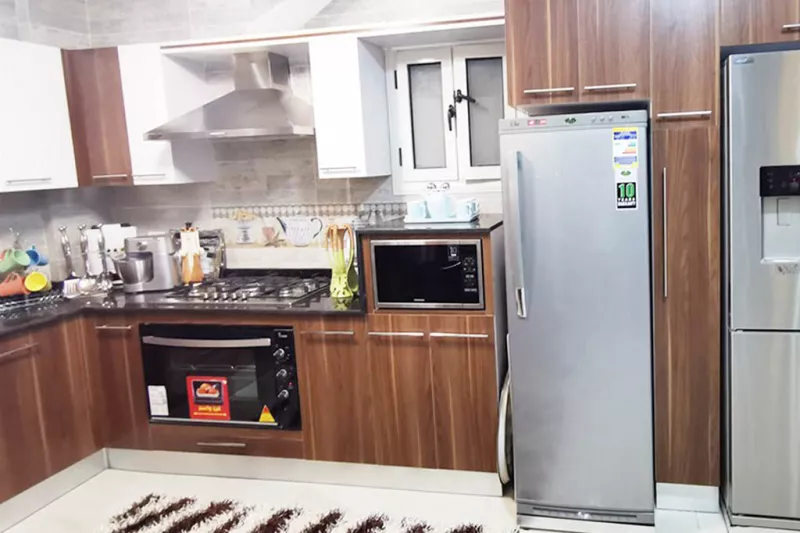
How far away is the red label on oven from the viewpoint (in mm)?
3332

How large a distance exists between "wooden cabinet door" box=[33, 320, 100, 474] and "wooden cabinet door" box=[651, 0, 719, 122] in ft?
9.01

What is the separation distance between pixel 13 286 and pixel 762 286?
3.29m

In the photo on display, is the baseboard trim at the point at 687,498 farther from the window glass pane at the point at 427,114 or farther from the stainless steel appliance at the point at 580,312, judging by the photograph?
the window glass pane at the point at 427,114

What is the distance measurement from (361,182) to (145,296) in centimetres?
123

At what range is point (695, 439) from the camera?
283cm

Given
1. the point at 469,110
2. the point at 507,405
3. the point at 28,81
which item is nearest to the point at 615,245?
the point at 507,405

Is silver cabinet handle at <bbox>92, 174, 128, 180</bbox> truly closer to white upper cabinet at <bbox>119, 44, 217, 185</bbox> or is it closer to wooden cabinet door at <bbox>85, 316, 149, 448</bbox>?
white upper cabinet at <bbox>119, 44, 217, 185</bbox>

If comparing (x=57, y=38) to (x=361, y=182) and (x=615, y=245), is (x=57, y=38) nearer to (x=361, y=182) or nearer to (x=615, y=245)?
(x=361, y=182)

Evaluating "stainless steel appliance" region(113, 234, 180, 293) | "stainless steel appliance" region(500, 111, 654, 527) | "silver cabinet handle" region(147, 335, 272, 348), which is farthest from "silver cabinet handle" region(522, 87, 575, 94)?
"stainless steel appliance" region(113, 234, 180, 293)

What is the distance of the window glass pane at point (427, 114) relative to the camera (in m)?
3.58

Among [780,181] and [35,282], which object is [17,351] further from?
[780,181]

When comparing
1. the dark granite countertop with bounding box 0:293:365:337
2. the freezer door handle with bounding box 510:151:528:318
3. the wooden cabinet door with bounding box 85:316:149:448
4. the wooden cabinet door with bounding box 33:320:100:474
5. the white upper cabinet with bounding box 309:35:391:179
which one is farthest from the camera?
the wooden cabinet door with bounding box 85:316:149:448

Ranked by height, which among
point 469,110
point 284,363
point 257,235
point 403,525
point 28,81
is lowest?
point 403,525

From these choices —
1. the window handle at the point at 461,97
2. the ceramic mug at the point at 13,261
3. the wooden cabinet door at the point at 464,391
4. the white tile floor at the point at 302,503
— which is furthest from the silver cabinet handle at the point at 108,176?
the wooden cabinet door at the point at 464,391
